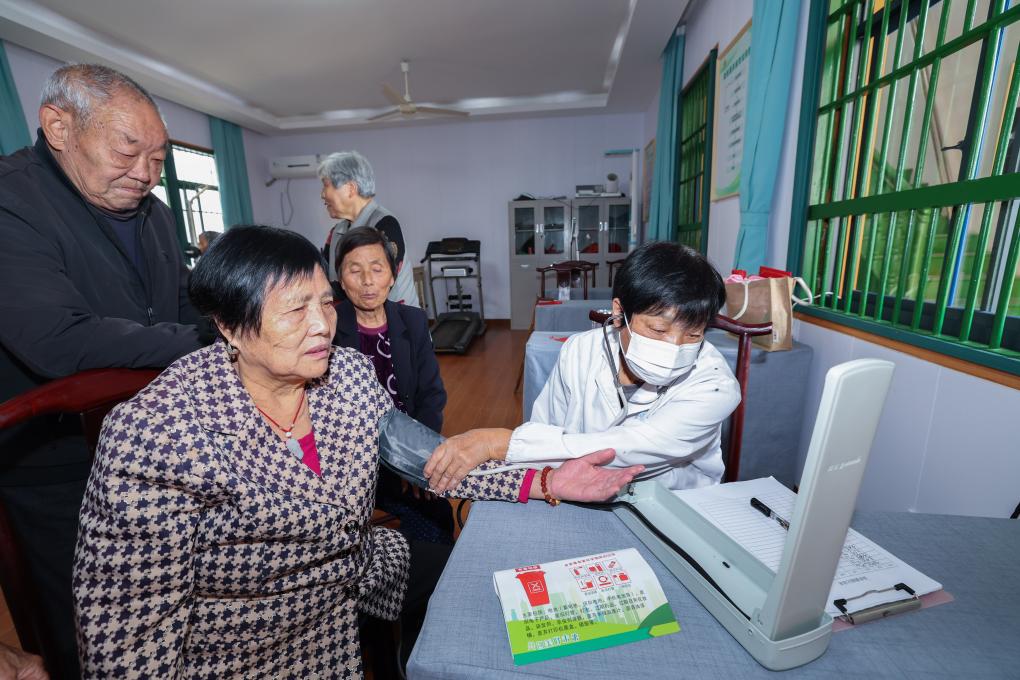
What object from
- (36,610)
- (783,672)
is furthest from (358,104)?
(783,672)

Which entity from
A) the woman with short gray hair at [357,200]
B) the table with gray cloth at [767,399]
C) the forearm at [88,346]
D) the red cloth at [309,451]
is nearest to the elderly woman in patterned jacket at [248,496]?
the red cloth at [309,451]

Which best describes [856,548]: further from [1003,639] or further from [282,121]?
[282,121]

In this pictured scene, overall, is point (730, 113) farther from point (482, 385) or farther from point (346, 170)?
point (482, 385)

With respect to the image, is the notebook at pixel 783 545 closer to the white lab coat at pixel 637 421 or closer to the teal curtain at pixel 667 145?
the white lab coat at pixel 637 421

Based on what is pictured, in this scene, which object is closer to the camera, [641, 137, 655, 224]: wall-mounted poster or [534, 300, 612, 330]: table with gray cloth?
[534, 300, 612, 330]: table with gray cloth

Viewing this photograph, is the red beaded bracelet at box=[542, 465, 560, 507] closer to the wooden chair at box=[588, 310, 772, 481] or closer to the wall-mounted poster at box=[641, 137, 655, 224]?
the wooden chair at box=[588, 310, 772, 481]

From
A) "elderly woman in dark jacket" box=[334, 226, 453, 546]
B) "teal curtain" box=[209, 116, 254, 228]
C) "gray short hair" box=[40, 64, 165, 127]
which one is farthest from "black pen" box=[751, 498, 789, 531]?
"teal curtain" box=[209, 116, 254, 228]

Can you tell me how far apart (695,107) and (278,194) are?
248 inches

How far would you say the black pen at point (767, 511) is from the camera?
690 mm

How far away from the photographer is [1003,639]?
1.69 feet

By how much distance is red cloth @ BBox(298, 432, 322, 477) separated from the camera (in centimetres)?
92

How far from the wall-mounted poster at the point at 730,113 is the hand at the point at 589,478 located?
2.18 m

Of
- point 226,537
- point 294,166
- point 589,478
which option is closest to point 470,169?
point 294,166

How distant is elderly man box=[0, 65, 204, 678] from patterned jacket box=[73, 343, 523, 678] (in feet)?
0.70
